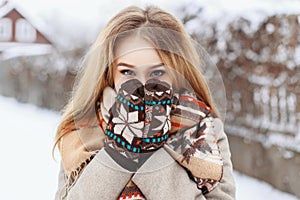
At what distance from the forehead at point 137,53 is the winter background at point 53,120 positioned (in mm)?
440

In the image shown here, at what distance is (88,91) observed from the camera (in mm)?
1637

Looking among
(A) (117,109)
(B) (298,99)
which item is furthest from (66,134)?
(B) (298,99)

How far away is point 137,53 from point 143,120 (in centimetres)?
16

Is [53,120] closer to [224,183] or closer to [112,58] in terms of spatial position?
[224,183]

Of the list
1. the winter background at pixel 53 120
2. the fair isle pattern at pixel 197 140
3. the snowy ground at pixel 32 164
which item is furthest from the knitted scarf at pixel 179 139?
the snowy ground at pixel 32 164

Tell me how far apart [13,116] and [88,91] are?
911 cm

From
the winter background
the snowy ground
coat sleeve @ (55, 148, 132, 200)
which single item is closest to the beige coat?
coat sleeve @ (55, 148, 132, 200)

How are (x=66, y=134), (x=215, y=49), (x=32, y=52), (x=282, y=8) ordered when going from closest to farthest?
(x=66, y=134) → (x=282, y=8) → (x=215, y=49) → (x=32, y=52)

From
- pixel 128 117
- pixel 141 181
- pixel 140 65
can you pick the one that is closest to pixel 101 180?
pixel 141 181

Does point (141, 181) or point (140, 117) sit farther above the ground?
point (140, 117)

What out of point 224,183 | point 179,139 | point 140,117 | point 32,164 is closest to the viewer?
point 140,117

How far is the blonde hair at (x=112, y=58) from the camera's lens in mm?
1482

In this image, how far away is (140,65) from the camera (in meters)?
1.41

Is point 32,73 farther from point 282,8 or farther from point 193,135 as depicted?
point 193,135
